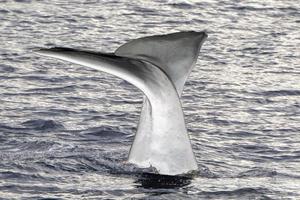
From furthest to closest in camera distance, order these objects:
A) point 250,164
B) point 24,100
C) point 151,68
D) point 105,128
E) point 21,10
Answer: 1. point 21,10
2. point 24,100
3. point 105,128
4. point 250,164
5. point 151,68

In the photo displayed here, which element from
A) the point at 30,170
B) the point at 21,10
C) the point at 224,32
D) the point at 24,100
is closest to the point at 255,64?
the point at 224,32

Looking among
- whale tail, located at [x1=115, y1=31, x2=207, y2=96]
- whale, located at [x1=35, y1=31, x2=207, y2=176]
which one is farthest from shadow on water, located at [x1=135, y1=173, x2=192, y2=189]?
whale tail, located at [x1=115, y1=31, x2=207, y2=96]

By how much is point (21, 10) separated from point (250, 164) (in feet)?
36.3

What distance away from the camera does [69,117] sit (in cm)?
1622

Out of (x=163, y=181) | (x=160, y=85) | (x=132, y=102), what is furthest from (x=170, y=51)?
(x=132, y=102)

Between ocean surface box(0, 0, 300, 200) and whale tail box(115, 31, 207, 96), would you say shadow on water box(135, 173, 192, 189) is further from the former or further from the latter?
whale tail box(115, 31, 207, 96)

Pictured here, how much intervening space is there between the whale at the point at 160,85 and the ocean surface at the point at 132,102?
1.11 feet

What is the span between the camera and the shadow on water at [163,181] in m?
12.2

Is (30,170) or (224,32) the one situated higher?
(224,32)

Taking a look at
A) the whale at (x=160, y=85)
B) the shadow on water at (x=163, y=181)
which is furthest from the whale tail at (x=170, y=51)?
the shadow on water at (x=163, y=181)

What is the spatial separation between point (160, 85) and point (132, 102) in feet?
18.8

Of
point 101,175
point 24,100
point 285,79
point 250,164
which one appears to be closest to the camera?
point 101,175

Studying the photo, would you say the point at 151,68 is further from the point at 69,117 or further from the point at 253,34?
the point at 253,34

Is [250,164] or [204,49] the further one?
[204,49]
